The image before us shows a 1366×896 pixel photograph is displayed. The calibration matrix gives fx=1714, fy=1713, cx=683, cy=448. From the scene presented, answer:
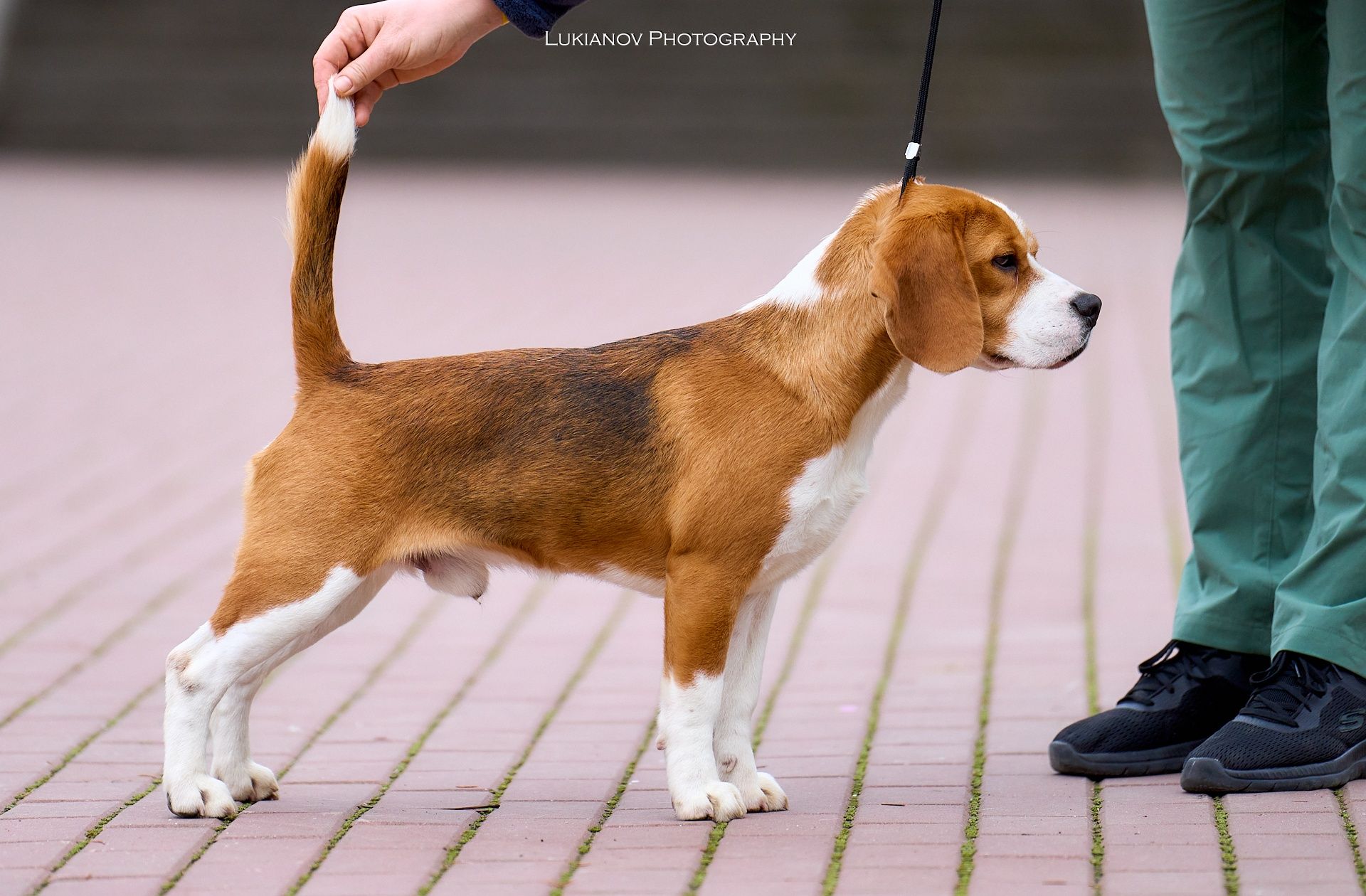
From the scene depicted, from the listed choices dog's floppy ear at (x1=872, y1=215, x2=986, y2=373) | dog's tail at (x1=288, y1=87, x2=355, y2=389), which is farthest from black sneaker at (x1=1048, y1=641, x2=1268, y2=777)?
dog's tail at (x1=288, y1=87, x2=355, y2=389)

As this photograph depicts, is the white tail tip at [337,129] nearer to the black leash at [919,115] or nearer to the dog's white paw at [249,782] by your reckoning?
the black leash at [919,115]

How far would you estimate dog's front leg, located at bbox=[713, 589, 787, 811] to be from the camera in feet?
13.0

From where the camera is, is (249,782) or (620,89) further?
(620,89)

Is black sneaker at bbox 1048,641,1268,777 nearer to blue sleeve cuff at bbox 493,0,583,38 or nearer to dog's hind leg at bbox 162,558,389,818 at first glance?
dog's hind leg at bbox 162,558,389,818

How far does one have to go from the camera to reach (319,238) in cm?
402

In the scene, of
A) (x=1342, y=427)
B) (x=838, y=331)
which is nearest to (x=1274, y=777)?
(x=1342, y=427)

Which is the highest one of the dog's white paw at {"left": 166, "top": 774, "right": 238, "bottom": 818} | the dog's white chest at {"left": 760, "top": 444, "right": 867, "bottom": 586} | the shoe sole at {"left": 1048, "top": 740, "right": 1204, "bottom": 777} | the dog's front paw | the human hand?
the human hand

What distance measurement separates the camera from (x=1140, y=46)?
20.8 meters

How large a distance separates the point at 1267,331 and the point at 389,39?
2279 mm

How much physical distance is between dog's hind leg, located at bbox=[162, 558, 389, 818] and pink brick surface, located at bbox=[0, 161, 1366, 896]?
3.6 inches

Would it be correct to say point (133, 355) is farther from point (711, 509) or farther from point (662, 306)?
point (711, 509)

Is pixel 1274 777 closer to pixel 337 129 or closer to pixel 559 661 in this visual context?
pixel 559 661

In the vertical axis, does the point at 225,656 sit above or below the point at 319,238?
below

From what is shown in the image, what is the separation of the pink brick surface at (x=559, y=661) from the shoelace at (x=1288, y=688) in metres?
0.21
